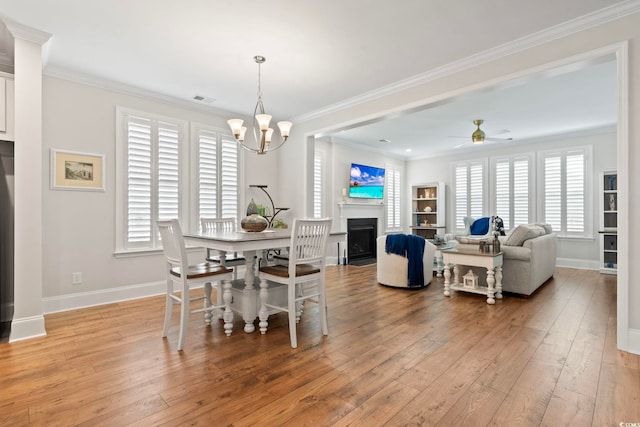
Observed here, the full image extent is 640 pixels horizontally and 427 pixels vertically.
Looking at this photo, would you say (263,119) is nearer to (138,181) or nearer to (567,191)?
(138,181)

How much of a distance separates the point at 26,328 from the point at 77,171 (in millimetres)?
1760

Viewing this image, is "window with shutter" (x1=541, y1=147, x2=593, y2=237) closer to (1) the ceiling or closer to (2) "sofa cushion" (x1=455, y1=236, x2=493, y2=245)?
(1) the ceiling

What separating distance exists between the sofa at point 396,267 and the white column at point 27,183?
13.1 feet

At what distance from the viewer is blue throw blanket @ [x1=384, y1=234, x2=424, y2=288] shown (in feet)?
15.1

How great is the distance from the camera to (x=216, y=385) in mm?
2074

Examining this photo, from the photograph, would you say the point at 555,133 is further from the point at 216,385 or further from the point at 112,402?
the point at 112,402

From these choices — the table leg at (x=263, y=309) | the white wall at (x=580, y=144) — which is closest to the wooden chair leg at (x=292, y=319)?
the table leg at (x=263, y=309)

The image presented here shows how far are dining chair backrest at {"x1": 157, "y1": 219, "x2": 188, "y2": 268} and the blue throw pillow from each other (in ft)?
21.2

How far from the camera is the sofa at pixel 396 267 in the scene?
466 cm

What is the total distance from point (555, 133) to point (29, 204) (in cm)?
835

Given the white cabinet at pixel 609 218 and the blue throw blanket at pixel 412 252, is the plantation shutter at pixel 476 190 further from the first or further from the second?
the blue throw blanket at pixel 412 252

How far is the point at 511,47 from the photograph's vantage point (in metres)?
3.09

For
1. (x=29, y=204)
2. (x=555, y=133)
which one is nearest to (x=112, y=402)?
(x=29, y=204)

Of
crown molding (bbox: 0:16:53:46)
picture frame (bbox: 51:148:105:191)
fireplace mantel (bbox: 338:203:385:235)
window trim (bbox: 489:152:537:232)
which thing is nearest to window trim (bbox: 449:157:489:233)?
window trim (bbox: 489:152:537:232)
